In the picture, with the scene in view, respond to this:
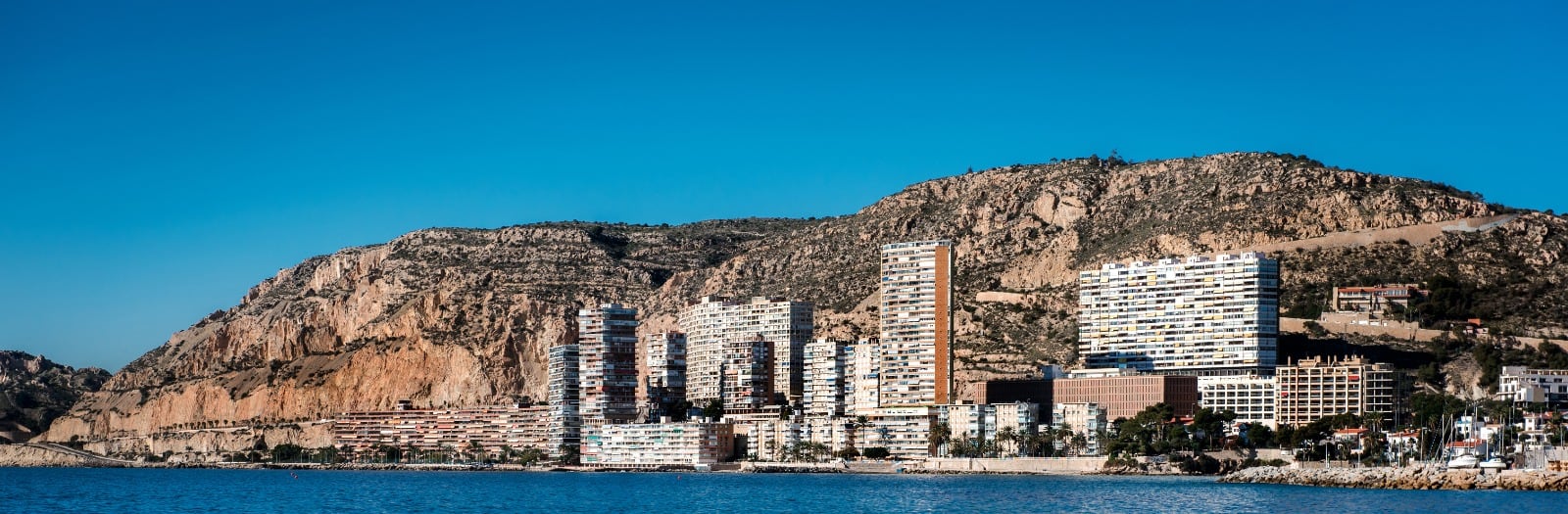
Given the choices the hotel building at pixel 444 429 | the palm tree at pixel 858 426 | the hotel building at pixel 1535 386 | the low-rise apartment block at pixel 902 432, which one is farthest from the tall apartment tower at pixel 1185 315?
the hotel building at pixel 444 429

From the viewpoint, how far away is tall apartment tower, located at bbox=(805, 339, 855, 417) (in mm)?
151625

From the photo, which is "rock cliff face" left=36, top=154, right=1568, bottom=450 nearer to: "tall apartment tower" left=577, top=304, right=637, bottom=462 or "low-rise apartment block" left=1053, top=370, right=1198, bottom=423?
"low-rise apartment block" left=1053, top=370, right=1198, bottom=423

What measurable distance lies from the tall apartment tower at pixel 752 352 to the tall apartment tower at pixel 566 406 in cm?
1094

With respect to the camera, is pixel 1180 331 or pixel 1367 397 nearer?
pixel 1367 397

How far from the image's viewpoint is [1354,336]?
5527 inches

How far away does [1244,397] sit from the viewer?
13175 cm

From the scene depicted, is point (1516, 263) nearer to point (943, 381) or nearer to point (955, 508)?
point (943, 381)

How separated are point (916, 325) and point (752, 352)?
74.3 feet

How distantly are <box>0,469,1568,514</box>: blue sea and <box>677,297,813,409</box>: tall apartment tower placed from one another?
70.4ft

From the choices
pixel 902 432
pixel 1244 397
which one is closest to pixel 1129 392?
pixel 1244 397

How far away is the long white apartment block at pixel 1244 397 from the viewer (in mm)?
130625

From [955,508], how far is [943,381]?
50971 mm

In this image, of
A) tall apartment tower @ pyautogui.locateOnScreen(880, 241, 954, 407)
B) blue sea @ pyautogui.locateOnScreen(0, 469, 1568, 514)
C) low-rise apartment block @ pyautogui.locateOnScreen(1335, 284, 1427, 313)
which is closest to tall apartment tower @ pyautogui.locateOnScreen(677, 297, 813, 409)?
tall apartment tower @ pyautogui.locateOnScreen(880, 241, 954, 407)

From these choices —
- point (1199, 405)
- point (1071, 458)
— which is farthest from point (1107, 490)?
point (1199, 405)
